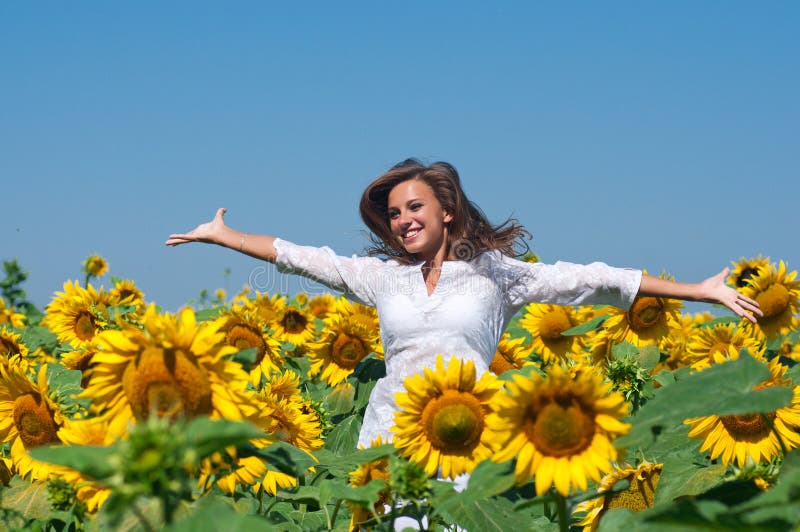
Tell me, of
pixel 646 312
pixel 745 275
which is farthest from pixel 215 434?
pixel 745 275

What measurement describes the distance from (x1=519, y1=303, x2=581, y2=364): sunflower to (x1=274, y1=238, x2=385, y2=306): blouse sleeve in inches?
70.6

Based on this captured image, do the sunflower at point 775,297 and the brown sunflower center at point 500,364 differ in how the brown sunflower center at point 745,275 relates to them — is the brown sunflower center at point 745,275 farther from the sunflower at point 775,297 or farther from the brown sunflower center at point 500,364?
the brown sunflower center at point 500,364

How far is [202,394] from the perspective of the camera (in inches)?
76.9

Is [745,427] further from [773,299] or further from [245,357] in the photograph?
[773,299]

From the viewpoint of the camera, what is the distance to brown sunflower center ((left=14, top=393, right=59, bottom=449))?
10.3 ft

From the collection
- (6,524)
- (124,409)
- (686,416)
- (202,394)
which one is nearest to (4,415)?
(6,524)

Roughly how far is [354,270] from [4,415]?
2.04m

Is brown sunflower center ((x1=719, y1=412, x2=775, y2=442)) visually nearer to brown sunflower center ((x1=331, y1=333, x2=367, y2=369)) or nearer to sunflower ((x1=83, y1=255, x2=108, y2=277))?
brown sunflower center ((x1=331, y1=333, x2=367, y2=369))

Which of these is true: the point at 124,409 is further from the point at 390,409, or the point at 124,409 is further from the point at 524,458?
the point at 390,409

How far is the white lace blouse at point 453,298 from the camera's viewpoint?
4480 mm

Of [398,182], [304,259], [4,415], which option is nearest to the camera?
[4,415]

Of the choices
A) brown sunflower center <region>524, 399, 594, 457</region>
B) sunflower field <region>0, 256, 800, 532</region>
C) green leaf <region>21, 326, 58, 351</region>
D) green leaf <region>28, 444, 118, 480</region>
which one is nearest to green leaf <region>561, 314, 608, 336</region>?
sunflower field <region>0, 256, 800, 532</region>

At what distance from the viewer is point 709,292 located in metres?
4.31

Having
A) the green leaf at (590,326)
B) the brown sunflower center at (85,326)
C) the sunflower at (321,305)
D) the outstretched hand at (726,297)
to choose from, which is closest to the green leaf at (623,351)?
the outstretched hand at (726,297)
